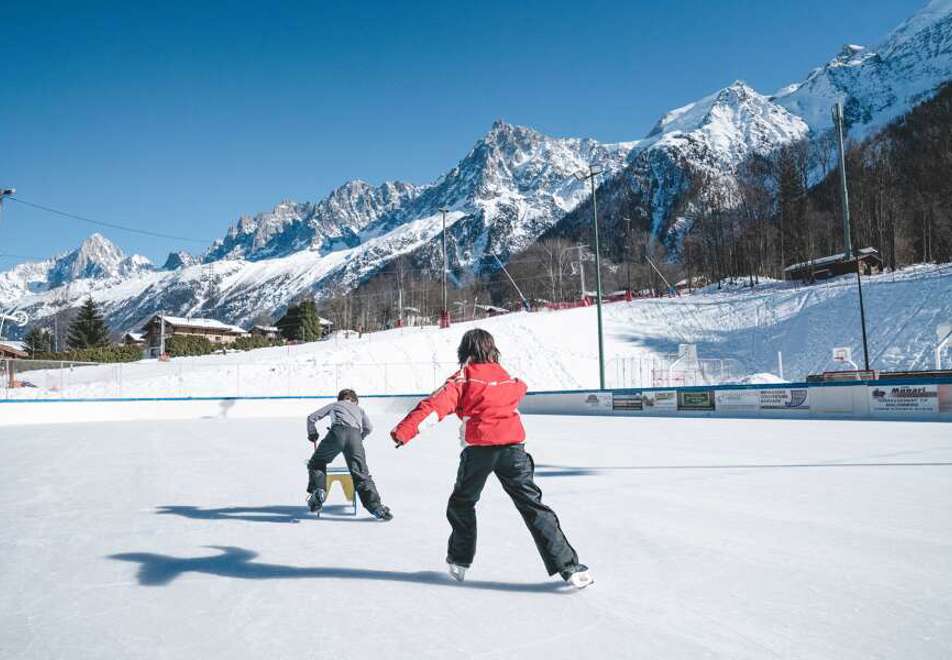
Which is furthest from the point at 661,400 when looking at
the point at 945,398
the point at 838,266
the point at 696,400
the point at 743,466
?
the point at 838,266

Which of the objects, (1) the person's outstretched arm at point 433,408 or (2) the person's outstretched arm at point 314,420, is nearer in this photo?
(1) the person's outstretched arm at point 433,408

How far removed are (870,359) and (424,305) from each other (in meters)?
68.5

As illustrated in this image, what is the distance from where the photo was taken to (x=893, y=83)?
196 m

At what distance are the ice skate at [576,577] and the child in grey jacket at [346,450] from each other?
2.59 metres

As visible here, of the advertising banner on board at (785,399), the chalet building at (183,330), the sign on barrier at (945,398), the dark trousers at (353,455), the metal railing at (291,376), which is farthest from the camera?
the chalet building at (183,330)

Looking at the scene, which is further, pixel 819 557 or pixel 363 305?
pixel 363 305

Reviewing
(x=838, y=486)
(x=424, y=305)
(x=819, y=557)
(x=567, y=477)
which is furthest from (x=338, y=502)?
(x=424, y=305)

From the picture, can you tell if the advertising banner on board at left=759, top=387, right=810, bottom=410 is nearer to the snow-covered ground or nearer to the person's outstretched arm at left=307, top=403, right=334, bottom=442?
the snow-covered ground

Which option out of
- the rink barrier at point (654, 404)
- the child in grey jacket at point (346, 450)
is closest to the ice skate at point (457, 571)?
the child in grey jacket at point (346, 450)

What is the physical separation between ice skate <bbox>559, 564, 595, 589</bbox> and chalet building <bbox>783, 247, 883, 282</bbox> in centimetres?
5631

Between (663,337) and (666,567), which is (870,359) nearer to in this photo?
(663,337)

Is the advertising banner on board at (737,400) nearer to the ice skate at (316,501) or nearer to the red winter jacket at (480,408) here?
the ice skate at (316,501)

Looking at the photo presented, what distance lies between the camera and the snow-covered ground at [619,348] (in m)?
33.1

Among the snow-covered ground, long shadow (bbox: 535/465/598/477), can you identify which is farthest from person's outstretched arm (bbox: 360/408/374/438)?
the snow-covered ground
